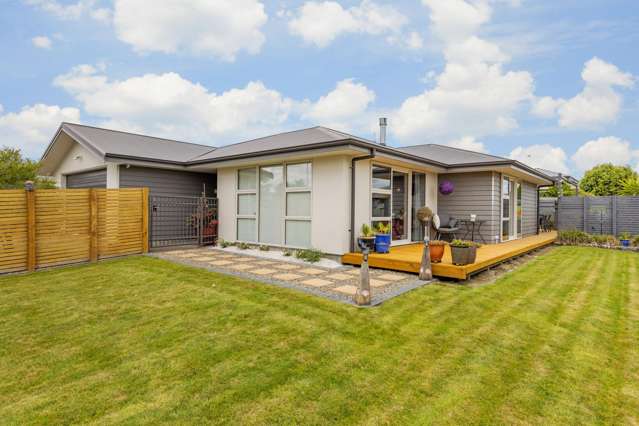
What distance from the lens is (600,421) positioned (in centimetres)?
218

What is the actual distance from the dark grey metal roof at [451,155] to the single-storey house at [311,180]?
0.12 feet

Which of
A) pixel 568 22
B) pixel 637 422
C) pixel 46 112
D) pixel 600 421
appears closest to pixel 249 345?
pixel 600 421

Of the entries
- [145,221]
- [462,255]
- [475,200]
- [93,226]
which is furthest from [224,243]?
[475,200]

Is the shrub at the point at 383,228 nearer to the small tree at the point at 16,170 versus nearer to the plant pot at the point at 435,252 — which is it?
the plant pot at the point at 435,252

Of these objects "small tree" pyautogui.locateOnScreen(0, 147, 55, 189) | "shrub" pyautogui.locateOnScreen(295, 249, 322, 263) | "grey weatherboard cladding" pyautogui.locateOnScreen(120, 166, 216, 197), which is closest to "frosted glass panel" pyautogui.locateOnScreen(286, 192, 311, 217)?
"shrub" pyautogui.locateOnScreen(295, 249, 322, 263)

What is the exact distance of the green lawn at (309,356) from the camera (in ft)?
7.36

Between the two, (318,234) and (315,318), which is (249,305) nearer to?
(315,318)

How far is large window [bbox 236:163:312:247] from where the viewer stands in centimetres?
803

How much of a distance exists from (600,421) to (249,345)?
2.71m

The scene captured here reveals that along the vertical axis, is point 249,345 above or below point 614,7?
below

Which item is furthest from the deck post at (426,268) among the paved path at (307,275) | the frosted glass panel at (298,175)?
the frosted glass panel at (298,175)

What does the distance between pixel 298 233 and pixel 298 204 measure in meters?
0.71

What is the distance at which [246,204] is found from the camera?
951cm

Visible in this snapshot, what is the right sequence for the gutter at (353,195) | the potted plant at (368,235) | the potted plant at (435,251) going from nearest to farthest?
the potted plant at (435,251) < the gutter at (353,195) < the potted plant at (368,235)
